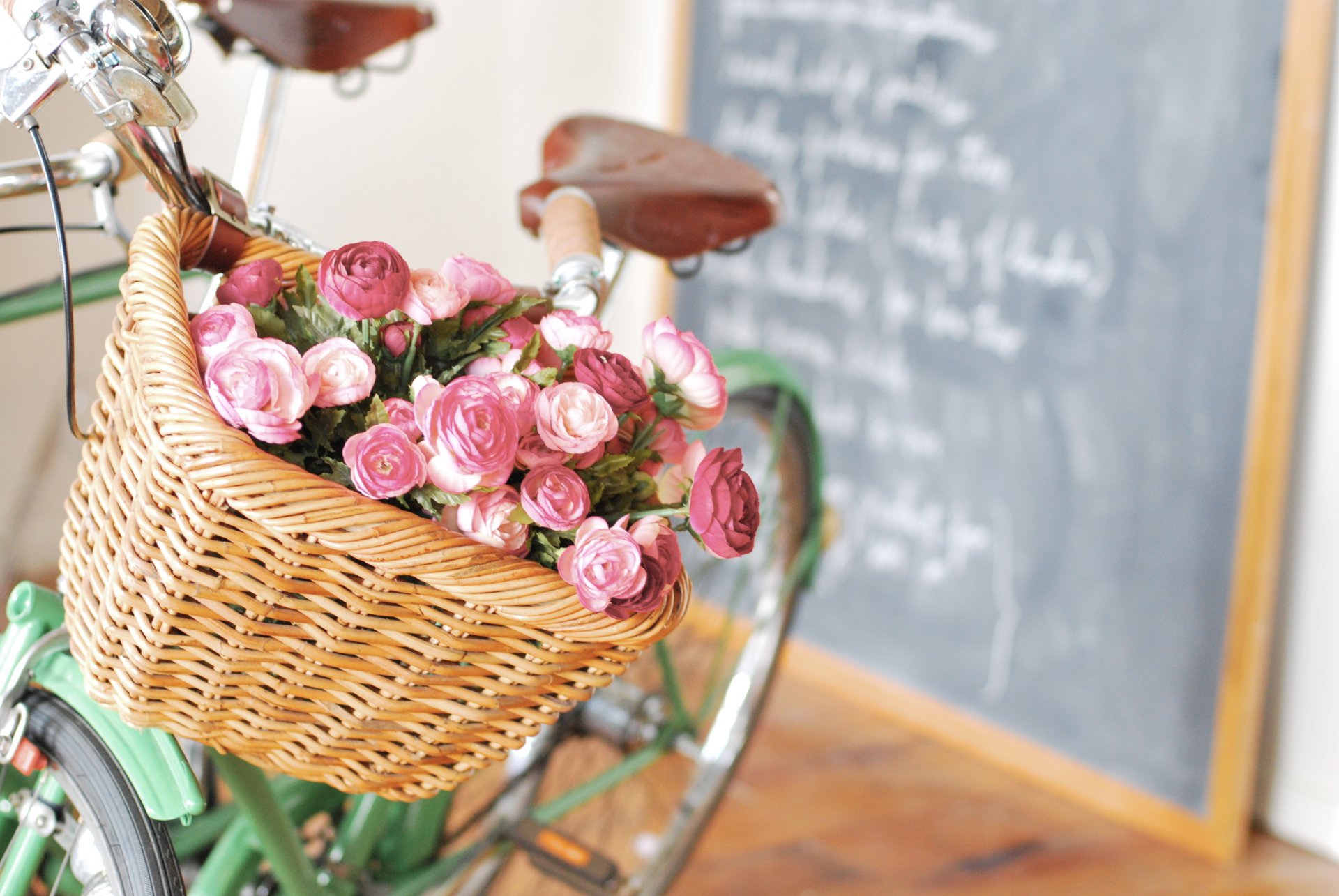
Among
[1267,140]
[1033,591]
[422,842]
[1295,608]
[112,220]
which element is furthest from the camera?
[1033,591]

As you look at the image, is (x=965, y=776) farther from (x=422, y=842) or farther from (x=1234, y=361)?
(x=422, y=842)

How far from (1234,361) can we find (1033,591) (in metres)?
0.44

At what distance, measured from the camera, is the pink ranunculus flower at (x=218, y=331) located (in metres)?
0.54

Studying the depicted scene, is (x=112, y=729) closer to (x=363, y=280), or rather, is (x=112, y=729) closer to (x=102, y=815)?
(x=102, y=815)

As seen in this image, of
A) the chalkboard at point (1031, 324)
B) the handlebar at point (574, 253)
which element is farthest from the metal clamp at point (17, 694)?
the chalkboard at point (1031, 324)

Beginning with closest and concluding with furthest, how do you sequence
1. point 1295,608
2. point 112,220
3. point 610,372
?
point 610,372 < point 112,220 < point 1295,608

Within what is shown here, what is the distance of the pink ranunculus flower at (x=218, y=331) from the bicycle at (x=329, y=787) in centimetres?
10

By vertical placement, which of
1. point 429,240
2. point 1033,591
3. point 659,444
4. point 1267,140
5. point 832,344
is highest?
point 1267,140

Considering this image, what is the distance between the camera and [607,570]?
1.67 ft

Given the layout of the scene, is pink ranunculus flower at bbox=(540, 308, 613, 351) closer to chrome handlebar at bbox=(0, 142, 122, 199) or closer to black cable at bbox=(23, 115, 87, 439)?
black cable at bbox=(23, 115, 87, 439)

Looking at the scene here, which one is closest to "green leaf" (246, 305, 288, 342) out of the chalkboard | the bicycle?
the bicycle

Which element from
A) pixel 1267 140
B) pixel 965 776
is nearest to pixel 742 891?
pixel 965 776

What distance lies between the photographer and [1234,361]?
57.0 inches

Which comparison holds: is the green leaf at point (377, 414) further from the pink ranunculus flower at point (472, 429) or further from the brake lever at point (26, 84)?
the brake lever at point (26, 84)
